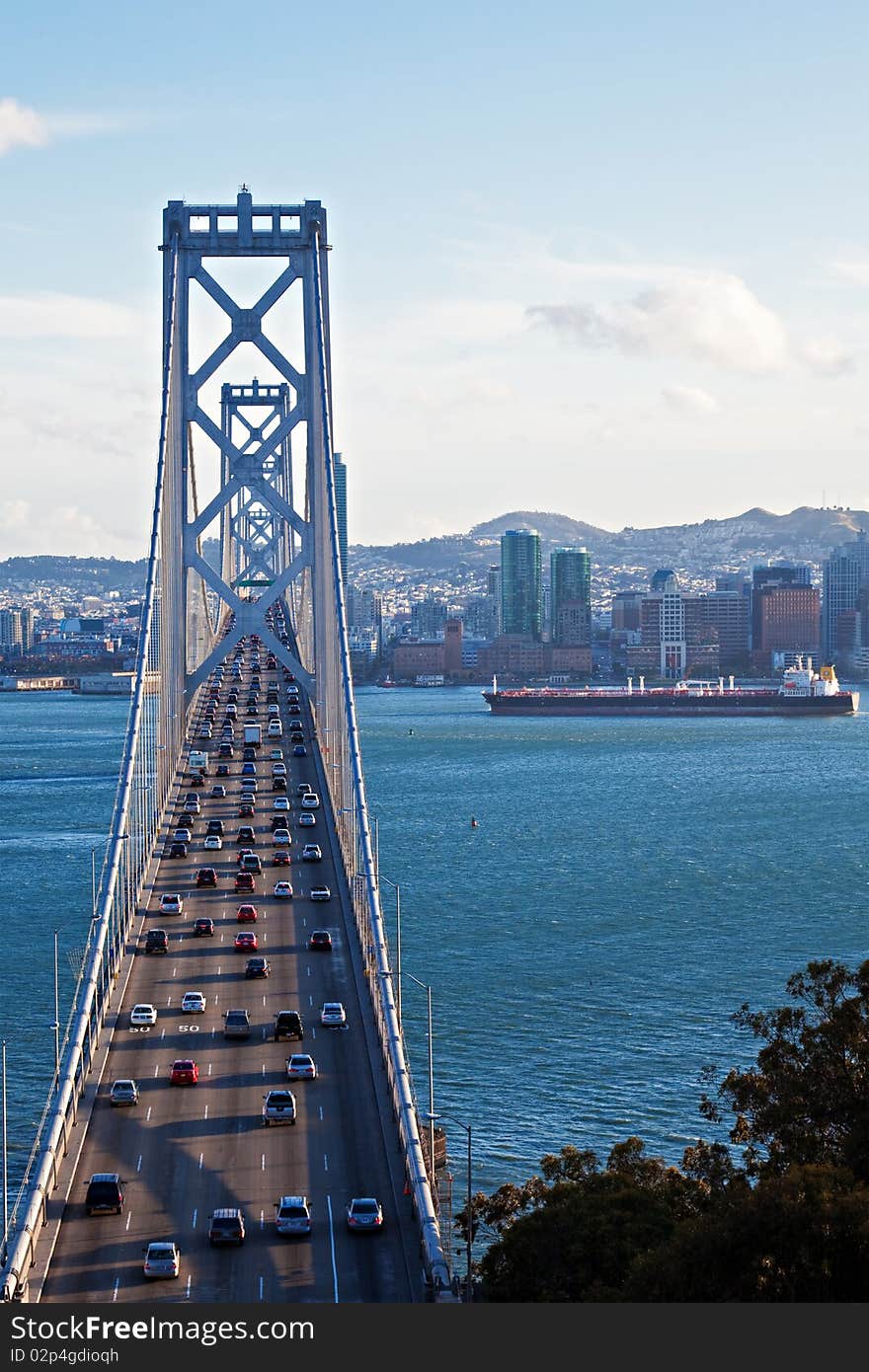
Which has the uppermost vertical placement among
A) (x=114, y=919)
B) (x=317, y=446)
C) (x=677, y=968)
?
(x=317, y=446)

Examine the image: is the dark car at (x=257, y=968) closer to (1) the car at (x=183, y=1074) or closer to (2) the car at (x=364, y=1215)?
(1) the car at (x=183, y=1074)

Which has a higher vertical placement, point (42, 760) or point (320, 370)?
point (320, 370)

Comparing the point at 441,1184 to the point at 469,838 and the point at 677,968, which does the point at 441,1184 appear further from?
the point at 469,838

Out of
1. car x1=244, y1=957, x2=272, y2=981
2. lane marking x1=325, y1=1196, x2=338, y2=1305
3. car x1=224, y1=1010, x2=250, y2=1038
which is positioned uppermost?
car x1=244, y1=957, x2=272, y2=981

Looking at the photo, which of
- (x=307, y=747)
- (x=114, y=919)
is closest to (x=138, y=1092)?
(x=114, y=919)

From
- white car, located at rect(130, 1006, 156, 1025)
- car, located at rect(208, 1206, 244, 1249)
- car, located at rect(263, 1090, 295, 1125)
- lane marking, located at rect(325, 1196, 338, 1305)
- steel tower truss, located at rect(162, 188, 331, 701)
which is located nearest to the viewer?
lane marking, located at rect(325, 1196, 338, 1305)

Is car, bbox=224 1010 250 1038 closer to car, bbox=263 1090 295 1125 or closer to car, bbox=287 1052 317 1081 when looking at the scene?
car, bbox=287 1052 317 1081

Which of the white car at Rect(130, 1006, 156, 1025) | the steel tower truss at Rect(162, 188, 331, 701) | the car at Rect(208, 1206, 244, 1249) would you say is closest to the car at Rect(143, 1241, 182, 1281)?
the car at Rect(208, 1206, 244, 1249)
